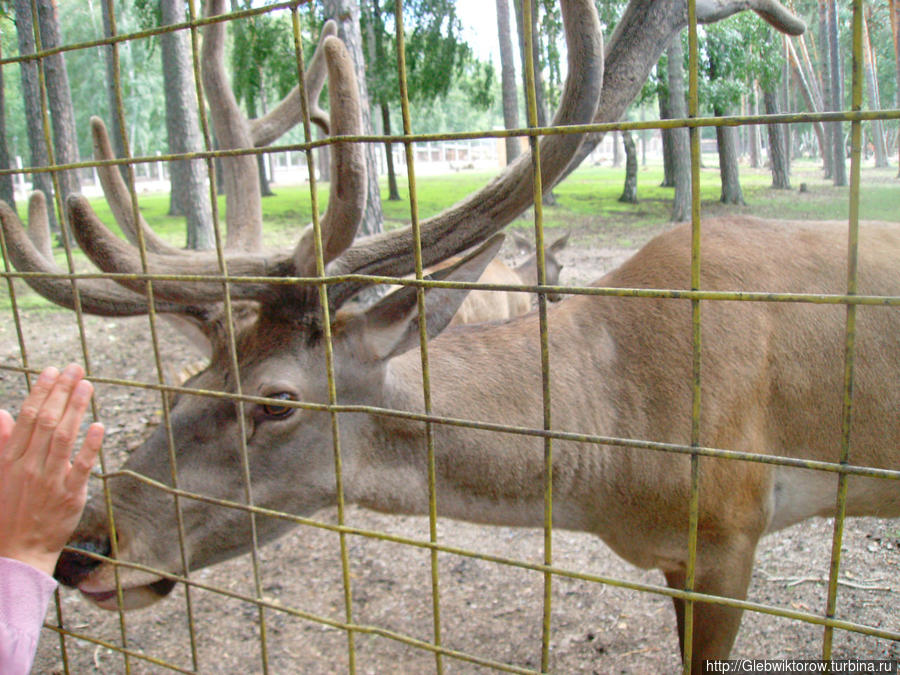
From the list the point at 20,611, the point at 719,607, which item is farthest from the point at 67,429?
the point at 719,607

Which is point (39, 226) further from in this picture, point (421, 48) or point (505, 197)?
point (421, 48)

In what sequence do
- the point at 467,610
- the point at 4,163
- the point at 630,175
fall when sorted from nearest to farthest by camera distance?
the point at 467,610
the point at 4,163
the point at 630,175

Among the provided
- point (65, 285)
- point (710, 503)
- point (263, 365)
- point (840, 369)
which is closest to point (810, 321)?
point (840, 369)

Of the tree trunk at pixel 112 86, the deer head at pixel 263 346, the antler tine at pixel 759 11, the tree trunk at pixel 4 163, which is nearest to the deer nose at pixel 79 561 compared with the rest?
the deer head at pixel 263 346

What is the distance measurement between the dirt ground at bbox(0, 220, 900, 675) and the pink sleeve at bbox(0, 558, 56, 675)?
1848 millimetres

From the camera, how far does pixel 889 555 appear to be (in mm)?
3686

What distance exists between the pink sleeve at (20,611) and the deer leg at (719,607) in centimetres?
191

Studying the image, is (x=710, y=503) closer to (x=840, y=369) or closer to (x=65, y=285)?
(x=840, y=369)

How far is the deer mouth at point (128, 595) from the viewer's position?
7.55ft

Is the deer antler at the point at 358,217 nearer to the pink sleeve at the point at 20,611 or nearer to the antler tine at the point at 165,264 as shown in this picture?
the antler tine at the point at 165,264

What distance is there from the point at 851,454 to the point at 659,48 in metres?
1.46

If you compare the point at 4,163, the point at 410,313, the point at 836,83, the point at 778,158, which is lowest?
the point at 410,313

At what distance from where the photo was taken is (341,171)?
2.17m

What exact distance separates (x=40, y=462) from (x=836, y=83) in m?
12.8
